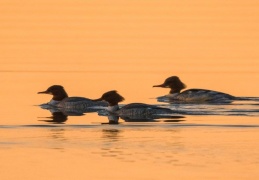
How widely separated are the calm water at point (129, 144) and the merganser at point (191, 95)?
→ 0.60 meters

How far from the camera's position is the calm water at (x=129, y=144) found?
24969 millimetres

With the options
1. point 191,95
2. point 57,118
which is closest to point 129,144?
point 57,118

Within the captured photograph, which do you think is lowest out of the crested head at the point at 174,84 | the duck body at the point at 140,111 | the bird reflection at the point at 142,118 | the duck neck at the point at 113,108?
the bird reflection at the point at 142,118

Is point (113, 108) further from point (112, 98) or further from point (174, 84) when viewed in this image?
point (174, 84)

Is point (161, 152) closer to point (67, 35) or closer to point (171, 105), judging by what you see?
point (171, 105)

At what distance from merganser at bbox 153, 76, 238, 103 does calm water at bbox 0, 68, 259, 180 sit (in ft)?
1.97

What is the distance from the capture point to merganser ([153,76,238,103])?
134ft

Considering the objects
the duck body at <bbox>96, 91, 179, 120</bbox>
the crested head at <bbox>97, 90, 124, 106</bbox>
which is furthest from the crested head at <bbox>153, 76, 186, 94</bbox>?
the duck body at <bbox>96, 91, 179, 120</bbox>

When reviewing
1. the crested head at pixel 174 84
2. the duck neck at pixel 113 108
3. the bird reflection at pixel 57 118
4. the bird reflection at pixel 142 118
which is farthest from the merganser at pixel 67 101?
the crested head at pixel 174 84

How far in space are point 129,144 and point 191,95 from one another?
1389 centimetres

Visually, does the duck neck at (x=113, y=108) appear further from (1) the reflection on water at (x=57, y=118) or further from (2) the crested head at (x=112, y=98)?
(1) the reflection on water at (x=57, y=118)

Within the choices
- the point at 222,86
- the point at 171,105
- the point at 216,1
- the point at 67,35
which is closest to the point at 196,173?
the point at 171,105

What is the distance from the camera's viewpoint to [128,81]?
152 ft

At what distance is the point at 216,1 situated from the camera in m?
99.1
